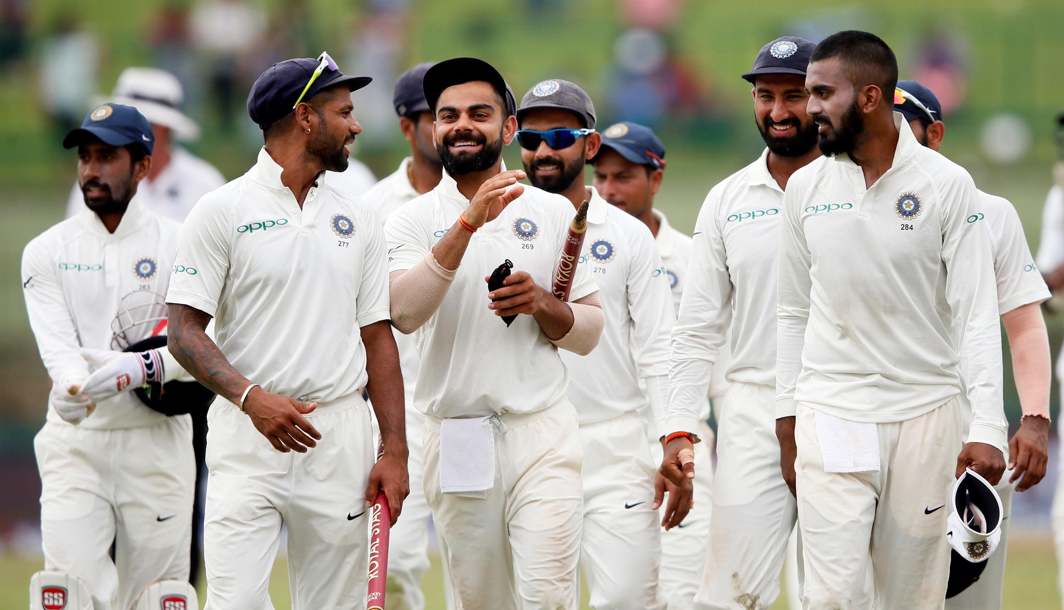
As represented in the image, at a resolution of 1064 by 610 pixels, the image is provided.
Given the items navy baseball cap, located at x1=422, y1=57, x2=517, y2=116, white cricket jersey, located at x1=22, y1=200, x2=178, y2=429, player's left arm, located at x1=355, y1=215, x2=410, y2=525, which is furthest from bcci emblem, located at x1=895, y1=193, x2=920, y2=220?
white cricket jersey, located at x1=22, y1=200, x2=178, y2=429

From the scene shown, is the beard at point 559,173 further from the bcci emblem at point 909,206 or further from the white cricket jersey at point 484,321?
the bcci emblem at point 909,206

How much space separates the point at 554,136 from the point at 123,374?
1958mm

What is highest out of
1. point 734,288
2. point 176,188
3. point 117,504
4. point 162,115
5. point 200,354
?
point 162,115

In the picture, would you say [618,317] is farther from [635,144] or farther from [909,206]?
[909,206]

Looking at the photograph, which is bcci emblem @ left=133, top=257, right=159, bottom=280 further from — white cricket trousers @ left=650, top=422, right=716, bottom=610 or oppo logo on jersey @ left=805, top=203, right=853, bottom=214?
oppo logo on jersey @ left=805, top=203, right=853, bottom=214

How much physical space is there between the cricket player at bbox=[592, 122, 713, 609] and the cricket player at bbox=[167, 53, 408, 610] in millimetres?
2045

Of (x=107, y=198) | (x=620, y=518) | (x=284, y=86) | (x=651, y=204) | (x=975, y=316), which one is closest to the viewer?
(x=975, y=316)

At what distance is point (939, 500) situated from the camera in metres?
5.45

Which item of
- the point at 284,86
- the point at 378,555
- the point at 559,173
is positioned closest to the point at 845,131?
the point at 559,173

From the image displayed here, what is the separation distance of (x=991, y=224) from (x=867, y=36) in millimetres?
1026

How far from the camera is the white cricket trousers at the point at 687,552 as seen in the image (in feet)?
23.7

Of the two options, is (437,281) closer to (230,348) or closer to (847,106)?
(230,348)

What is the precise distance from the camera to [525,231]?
5984 millimetres

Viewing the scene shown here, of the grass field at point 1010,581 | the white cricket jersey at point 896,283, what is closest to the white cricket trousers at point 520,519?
the white cricket jersey at point 896,283
